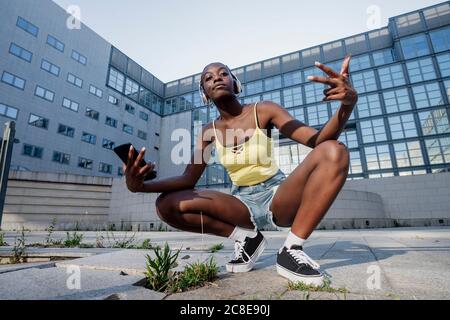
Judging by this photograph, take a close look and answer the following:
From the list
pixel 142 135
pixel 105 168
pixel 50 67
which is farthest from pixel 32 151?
pixel 142 135

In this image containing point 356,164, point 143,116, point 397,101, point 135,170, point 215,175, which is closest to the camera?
point 135,170

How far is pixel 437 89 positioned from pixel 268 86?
16.9m

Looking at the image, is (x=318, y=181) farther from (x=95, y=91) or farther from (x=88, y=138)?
(x=95, y=91)

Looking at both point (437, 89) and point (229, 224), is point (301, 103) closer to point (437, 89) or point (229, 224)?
point (437, 89)

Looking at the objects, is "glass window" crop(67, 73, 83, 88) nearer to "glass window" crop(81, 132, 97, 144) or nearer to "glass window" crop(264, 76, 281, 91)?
"glass window" crop(81, 132, 97, 144)

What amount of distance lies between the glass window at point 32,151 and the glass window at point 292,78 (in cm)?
2694

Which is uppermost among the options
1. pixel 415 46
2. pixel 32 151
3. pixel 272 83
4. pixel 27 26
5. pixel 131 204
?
pixel 27 26

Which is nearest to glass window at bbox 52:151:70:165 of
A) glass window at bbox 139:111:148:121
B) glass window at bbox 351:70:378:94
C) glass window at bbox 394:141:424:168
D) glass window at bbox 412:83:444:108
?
glass window at bbox 139:111:148:121

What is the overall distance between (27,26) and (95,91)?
26.1 ft

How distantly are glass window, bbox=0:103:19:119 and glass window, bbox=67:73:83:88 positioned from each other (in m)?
6.62

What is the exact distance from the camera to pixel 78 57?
27562 mm

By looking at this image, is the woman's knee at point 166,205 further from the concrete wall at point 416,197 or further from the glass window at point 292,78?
the glass window at point 292,78

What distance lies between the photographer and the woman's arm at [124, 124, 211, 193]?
200cm

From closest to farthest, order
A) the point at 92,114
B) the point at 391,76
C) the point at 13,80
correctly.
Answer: the point at 13,80, the point at 391,76, the point at 92,114
